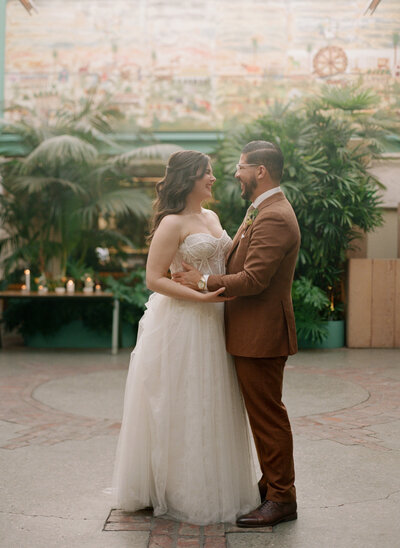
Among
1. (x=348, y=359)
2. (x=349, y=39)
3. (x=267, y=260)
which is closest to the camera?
(x=267, y=260)

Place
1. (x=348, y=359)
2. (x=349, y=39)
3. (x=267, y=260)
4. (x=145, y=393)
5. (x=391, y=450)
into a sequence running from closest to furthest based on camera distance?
(x=267, y=260)
(x=145, y=393)
(x=391, y=450)
(x=348, y=359)
(x=349, y=39)

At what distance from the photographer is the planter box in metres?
9.53

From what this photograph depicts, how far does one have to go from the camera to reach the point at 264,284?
130 inches

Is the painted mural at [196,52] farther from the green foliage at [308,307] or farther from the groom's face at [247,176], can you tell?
the groom's face at [247,176]

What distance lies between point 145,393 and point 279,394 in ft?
2.35

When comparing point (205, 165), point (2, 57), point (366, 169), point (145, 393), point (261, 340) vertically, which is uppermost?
point (2, 57)

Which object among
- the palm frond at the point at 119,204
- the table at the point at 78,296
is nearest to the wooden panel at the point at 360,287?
the palm frond at the point at 119,204

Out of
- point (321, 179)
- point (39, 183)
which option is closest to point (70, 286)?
point (39, 183)

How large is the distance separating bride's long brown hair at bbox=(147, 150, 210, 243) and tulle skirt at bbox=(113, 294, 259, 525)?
525 millimetres

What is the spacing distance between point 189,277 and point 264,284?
0.42 m

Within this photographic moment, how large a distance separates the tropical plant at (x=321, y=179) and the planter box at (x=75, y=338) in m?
2.39

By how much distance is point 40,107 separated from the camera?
10.7 m

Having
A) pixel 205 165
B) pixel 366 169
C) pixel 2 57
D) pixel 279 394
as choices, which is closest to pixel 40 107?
pixel 2 57

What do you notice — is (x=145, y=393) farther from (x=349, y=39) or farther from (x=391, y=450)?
(x=349, y=39)
